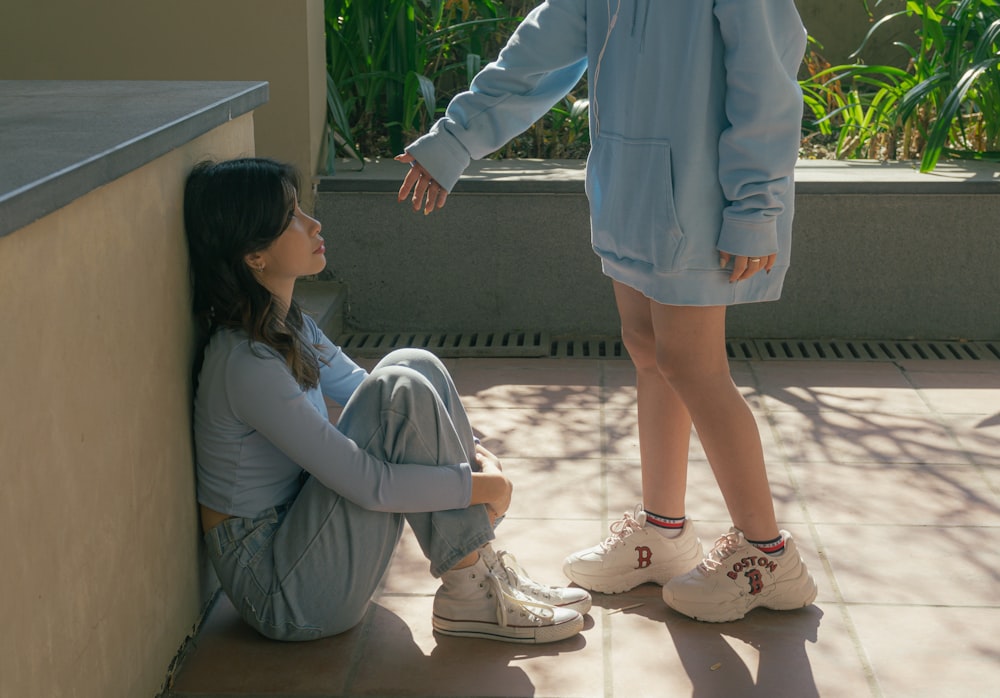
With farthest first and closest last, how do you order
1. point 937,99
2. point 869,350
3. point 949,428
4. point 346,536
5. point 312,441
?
point 937,99
point 869,350
point 949,428
point 346,536
point 312,441

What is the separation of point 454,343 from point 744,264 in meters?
2.32

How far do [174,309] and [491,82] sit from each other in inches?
31.9

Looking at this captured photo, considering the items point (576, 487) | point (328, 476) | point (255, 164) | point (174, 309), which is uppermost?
point (255, 164)

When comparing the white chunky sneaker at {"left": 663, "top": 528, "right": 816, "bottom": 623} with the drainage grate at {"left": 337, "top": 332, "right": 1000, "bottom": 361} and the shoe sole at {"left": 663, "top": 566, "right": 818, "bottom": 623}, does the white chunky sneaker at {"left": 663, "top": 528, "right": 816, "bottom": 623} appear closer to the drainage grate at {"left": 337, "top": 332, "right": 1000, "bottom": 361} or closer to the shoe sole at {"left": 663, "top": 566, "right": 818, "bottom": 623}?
the shoe sole at {"left": 663, "top": 566, "right": 818, "bottom": 623}

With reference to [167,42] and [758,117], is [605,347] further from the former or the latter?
[758,117]

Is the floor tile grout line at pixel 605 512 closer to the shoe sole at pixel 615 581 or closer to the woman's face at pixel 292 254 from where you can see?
the shoe sole at pixel 615 581

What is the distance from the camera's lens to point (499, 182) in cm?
438

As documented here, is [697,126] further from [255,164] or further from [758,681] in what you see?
[758,681]

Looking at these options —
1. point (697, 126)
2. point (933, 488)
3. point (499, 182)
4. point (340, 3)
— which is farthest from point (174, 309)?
point (340, 3)

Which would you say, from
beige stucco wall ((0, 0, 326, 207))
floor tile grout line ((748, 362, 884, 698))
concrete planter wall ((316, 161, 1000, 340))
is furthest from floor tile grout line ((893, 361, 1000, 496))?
beige stucco wall ((0, 0, 326, 207))

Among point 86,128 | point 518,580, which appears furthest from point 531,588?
point 86,128

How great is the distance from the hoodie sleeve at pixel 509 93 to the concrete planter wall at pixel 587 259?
6.09 feet

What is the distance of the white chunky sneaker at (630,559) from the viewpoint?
2.60 metres

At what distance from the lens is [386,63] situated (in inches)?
199
